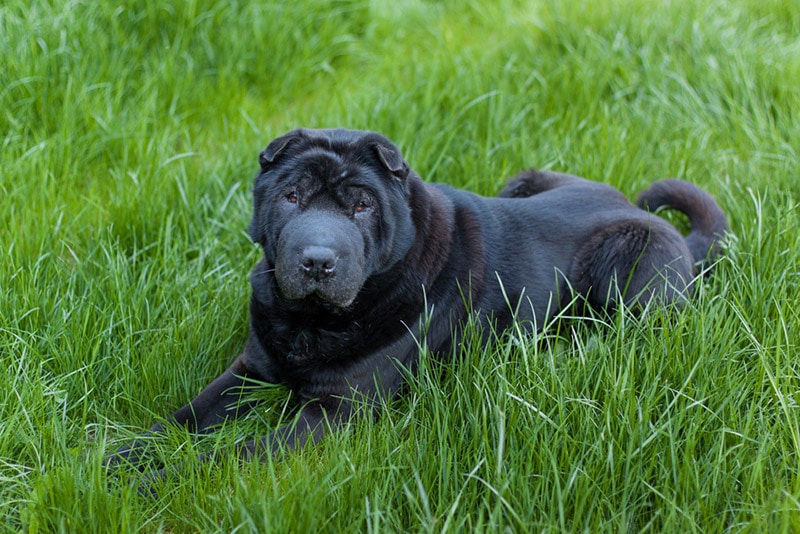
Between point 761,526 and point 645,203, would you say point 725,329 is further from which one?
point 645,203

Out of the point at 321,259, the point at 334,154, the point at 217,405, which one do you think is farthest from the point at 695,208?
the point at 217,405

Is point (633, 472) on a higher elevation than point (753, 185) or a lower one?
lower

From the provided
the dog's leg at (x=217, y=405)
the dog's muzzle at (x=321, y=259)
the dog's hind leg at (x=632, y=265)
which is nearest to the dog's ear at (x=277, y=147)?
the dog's muzzle at (x=321, y=259)

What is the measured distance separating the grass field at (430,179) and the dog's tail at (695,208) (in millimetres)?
138

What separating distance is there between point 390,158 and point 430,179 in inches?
65.0

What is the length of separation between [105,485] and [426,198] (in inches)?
73.5

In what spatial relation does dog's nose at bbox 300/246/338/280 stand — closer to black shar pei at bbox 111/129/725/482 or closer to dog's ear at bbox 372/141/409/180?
black shar pei at bbox 111/129/725/482

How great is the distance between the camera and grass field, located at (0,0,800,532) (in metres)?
2.87

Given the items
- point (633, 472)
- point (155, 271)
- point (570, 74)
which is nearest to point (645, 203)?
point (570, 74)

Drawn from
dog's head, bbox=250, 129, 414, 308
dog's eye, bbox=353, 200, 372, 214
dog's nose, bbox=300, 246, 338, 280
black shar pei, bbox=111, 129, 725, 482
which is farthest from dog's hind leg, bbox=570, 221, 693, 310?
dog's nose, bbox=300, 246, 338, 280

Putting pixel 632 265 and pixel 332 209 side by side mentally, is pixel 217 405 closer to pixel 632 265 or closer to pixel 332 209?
pixel 332 209

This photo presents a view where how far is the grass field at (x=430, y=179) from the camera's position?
2.87 metres

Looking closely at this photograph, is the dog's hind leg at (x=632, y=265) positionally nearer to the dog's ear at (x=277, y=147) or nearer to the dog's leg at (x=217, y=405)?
the dog's ear at (x=277, y=147)

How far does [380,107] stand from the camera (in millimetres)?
5574
